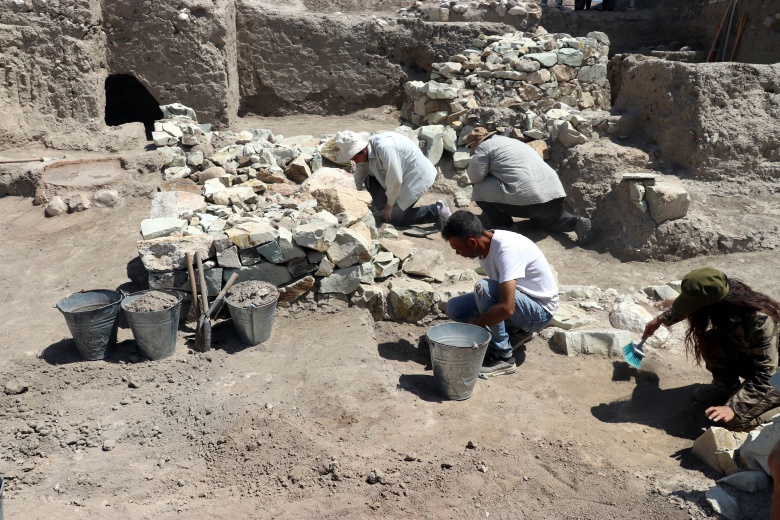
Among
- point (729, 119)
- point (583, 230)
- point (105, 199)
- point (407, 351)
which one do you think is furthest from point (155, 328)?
point (729, 119)

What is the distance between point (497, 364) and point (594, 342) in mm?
821

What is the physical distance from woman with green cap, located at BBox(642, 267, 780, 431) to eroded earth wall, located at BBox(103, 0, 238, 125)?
7.00 meters

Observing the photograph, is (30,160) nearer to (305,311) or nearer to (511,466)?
(305,311)

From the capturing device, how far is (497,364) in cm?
450

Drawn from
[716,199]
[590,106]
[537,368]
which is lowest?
[537,368]

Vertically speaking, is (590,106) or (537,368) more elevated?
(590,106)

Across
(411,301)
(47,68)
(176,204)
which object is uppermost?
(47,68)

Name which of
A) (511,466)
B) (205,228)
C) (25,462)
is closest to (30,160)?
(205,228)

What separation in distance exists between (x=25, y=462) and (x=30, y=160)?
15.5ft

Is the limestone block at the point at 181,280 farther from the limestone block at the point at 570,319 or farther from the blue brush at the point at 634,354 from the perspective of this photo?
the blue brush at the point at 634,354

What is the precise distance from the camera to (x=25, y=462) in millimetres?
3510

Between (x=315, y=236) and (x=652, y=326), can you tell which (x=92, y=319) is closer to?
(x=315, y=236)

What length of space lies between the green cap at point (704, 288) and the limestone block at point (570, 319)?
138cm

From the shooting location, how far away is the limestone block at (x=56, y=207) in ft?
21.4
